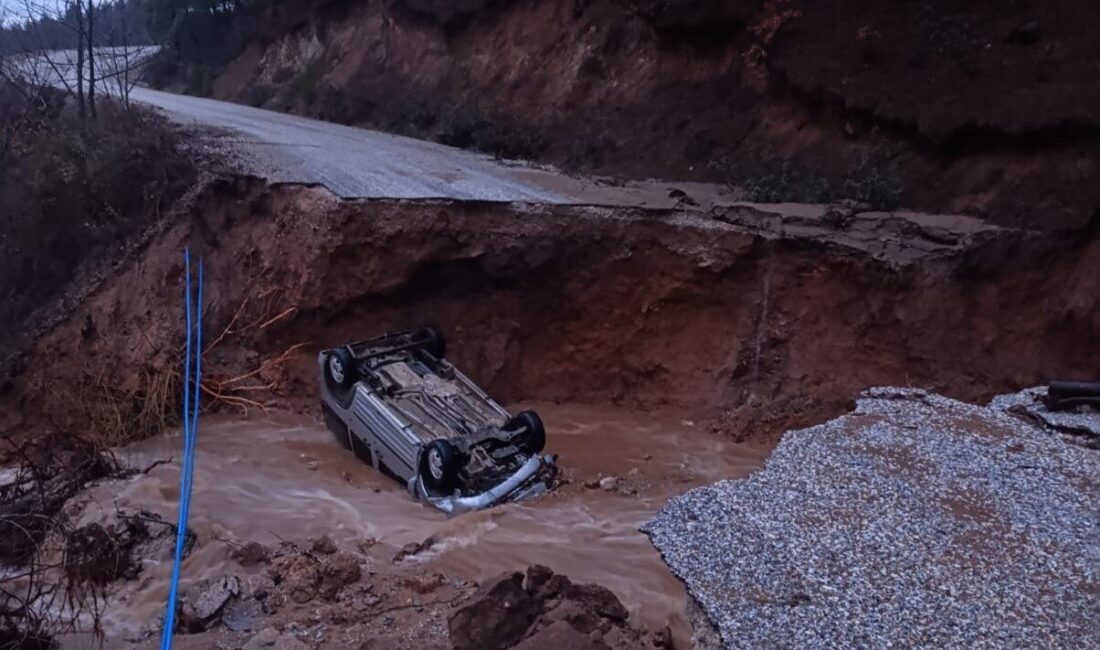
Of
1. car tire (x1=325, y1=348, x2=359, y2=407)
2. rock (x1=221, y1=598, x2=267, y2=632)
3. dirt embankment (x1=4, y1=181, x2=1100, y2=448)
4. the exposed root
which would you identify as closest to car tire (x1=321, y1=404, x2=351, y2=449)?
car tire (x1=325, y1=348, x2=359, y2=407)

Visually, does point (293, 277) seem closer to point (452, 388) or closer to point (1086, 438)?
point (452, 388)

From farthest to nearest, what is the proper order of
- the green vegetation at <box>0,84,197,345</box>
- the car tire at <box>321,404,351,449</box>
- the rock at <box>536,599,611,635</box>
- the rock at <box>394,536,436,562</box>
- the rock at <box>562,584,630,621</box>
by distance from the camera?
the green vegetation at <box>0,84,197,345</box>, the car tire at <box>321,404,351,449</box>, the rock at <box>394,536,436,562</box>, the rock at <box>562,584,630,621</box>, the rock at <box>536,599,611,635</box>

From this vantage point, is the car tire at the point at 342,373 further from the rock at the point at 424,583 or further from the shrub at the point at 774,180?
the shrub at the point at 774,180

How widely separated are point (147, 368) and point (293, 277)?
71.7 inches

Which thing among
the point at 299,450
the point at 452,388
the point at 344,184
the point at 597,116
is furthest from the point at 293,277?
the point at 597,116

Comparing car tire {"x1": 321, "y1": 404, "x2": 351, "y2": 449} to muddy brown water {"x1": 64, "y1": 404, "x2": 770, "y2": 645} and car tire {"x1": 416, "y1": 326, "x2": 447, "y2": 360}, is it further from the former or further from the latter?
car tire {"x1": 416, "y1": 326, "x2": 447, "y2": 360}

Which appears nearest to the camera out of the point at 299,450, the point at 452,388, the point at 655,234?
the point at 452,388

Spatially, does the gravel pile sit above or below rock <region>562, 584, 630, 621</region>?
above

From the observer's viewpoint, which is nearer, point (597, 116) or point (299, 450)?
point (299, 450)

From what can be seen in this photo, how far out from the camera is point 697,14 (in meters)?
15.1

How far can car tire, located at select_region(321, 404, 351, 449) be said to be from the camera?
30.2 feet

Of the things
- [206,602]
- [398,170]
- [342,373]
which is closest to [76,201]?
[398,170]

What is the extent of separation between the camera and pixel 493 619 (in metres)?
4.60

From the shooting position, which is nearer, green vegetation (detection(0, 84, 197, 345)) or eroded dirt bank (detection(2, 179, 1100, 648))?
eroded dirt bank (detection(2, 179, 1100, 648))
